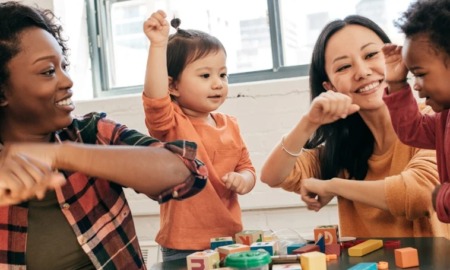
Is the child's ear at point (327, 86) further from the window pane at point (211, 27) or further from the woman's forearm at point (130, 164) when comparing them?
the window pane at point (211, 27)

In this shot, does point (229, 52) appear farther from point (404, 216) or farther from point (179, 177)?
point (179, 177)

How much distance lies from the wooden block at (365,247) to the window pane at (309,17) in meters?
1.36

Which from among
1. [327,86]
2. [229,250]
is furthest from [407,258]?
[327,86]

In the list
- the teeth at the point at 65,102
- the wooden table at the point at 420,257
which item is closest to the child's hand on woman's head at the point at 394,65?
the wooden table at the point at 420,257

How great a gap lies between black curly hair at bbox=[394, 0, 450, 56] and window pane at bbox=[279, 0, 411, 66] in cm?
120

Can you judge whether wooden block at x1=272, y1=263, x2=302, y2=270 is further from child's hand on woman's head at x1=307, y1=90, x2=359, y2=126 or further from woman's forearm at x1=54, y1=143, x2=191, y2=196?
child's hand on woman's head at x1=307, y1=90, x2=359, y2=126

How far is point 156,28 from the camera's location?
1.36 meters

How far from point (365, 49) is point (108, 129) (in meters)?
0.69

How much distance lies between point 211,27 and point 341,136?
3.62 ft

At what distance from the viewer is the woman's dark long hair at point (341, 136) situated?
4.91 ft

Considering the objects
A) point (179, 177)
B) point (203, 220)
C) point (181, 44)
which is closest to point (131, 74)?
point (181, 44)

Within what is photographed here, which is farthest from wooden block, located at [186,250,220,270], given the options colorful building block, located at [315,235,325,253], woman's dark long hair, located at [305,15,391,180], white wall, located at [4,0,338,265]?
white wall, located at [4,0,338,265]

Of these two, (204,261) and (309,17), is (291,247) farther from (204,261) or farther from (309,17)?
A: (309,17)

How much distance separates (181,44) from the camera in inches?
61.1
